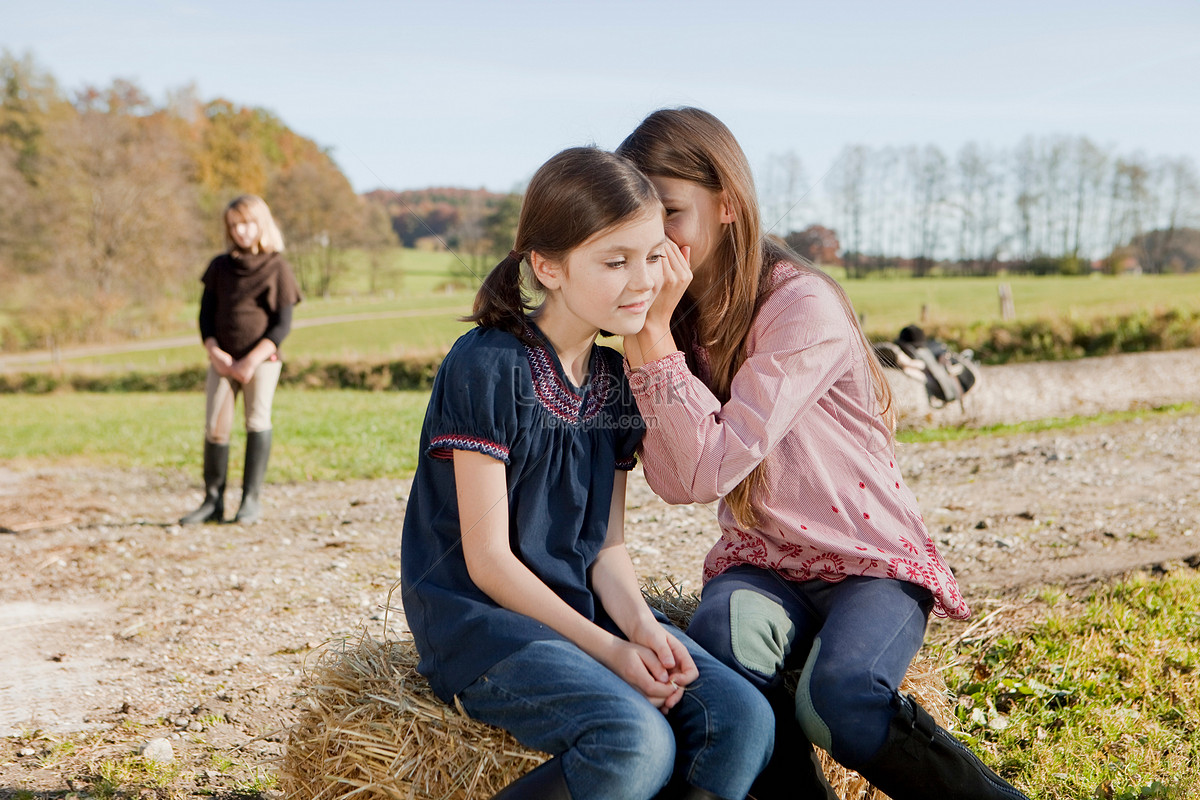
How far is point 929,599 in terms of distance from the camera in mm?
2211

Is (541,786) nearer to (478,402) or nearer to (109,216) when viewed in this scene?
(478,402)

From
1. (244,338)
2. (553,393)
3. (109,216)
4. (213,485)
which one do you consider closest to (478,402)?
(553,393)

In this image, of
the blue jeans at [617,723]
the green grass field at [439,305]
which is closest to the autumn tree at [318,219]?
the green grass field at [439,305]

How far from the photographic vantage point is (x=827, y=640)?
6.51 ft

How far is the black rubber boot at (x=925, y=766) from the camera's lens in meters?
1.83

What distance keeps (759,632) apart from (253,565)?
3.51 meters

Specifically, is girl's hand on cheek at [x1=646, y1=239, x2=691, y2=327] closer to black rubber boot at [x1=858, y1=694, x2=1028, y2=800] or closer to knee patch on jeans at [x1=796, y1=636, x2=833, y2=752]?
knee patch on jeans at [x1=796, y1=636, x2=833, y2=752]

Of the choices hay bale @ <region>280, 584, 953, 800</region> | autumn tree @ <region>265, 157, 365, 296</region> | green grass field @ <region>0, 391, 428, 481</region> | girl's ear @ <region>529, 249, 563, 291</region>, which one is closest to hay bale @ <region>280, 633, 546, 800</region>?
hay bale @ <region>280, 584, 953, 800</region>

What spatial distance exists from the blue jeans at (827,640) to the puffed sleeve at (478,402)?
0.67m

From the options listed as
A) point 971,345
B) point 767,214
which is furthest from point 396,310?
point 767,214

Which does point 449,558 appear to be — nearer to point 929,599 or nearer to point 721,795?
point 721,795

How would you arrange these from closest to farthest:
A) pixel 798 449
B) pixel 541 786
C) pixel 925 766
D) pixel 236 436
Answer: pixel 541 786 < pixel 925 766 < pixel 798 449 < pixel 236 436

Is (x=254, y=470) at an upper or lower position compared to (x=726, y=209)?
lower

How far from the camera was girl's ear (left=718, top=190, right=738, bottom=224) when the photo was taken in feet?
7.36
